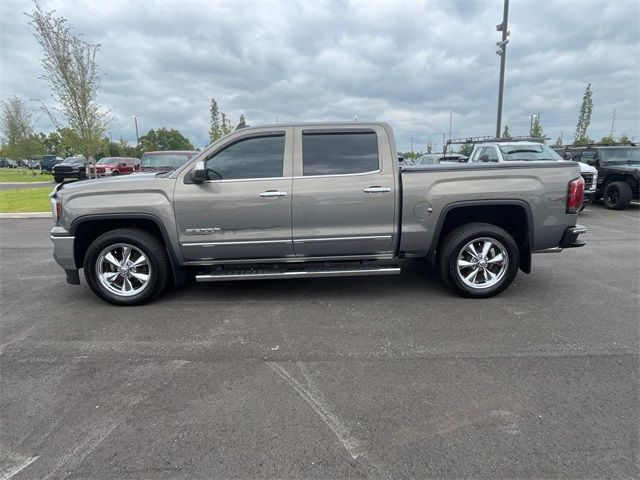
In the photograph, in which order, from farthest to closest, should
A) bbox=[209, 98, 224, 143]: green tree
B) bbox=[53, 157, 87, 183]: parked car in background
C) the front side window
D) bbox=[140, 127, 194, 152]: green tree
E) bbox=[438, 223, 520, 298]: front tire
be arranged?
1. bbox=[140, 127, 194, 152]: green tree
2. bbox=[209, 98, 224, 143]: green tree
3. bbox=[53, 157, 87, 183]: parked car in background
4. bbox=[438, 223, 520, 298]: front tire
5. the front side window

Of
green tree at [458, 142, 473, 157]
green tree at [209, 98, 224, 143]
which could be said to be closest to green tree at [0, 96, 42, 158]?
green tree at [209, 98, 224, 143]

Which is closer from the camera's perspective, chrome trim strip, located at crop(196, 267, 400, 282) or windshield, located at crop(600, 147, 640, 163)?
chrome trim strip, located at crop(196, 267, 400, 282)

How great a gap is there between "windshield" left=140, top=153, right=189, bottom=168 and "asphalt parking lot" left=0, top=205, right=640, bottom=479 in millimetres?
9057

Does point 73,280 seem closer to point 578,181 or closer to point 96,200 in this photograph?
point 96,200

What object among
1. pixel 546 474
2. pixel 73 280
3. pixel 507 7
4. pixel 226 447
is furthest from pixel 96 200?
pixel 507 7

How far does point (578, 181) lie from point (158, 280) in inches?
191

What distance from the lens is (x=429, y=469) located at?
2061mm

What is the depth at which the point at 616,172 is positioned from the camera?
12.0 m

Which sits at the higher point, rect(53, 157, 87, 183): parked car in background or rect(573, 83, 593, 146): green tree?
rect(573, 83, 593, 146): green tree

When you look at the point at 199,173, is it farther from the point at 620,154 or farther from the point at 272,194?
the point at 620,154

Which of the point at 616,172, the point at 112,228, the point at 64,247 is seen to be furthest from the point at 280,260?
the point at 616,172

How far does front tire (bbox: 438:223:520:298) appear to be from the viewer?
4355 mm

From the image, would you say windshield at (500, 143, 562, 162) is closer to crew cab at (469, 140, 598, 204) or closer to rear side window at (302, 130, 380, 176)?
crew cab at (469, 140, 598, 204)

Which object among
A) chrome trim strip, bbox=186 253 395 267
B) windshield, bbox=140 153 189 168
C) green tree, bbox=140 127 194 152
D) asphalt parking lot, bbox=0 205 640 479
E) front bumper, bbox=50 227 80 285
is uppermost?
green tree, bbox=140 127 194 152
